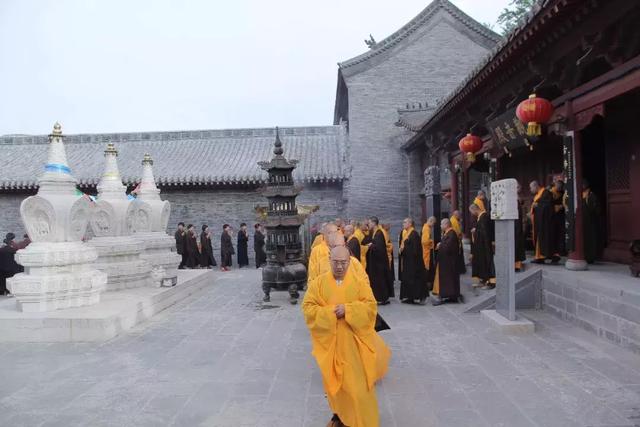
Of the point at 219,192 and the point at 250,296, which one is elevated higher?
the point at 219,192

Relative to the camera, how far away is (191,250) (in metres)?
16.6

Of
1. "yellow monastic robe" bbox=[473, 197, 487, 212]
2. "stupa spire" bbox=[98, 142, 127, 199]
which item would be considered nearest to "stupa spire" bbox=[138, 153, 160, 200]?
"stupa spire" bbox=[98, 142, 127, 199]

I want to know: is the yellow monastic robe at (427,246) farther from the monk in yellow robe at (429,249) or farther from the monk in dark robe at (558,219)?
the monk in dark robe at (558,219)

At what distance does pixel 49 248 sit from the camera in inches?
283

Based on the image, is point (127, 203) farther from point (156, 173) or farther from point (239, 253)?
A: point (156, 173)

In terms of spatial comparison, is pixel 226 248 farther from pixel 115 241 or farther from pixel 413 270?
pixel 413 270

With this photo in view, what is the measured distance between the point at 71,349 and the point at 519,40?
697 centimetres

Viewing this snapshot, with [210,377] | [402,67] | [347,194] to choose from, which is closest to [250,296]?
[210,377]

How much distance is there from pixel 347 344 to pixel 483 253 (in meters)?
5.51

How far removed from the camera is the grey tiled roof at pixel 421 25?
1980 centimetres

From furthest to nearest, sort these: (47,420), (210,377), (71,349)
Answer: (71,349) → (210,377) → (47,420)

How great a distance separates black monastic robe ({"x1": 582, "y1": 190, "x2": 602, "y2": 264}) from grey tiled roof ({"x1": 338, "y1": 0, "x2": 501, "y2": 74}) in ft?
44.1

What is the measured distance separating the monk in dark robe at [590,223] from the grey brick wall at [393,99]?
11.2 metres

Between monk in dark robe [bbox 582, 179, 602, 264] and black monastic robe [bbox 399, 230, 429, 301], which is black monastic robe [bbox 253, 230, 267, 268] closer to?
black monastic robe [bbox 399, 230, 429, 301]
